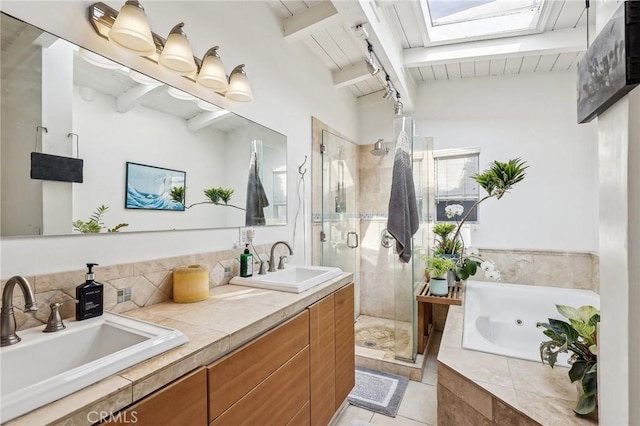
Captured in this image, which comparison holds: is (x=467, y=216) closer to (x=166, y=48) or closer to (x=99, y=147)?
(x=166, y=48)

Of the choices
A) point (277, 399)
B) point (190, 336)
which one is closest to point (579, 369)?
point (277, 399)

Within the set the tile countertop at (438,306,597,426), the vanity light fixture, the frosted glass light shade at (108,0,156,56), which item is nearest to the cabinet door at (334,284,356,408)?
the tile countertop at (438,306,597,426)

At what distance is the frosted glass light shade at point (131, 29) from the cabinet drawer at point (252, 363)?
4.25 ft

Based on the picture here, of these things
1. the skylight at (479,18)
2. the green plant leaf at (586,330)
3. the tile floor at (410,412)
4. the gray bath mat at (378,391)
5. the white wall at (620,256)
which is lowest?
the tile floor at (410,412)

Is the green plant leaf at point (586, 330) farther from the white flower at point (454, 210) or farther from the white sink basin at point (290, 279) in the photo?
the white flower at point (454, 210)

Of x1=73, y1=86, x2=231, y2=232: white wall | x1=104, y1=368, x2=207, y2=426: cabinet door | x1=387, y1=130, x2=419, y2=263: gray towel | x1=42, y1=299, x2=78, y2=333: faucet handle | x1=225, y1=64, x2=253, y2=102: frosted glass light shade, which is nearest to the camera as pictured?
x1=104, y1=368, x2=207, y2=426: cabinet door

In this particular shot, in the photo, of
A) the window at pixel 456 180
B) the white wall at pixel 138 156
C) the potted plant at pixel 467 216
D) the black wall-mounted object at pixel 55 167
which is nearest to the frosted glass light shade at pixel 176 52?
the white wall at pixel 138 156

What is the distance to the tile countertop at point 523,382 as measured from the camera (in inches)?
46.4

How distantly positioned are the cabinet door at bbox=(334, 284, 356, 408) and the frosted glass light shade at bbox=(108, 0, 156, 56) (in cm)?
159

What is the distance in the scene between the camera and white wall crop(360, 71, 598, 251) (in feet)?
9.66

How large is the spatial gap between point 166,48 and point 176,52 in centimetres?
4

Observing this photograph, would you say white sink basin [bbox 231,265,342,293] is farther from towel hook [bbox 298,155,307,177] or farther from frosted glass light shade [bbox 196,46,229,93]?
frosted glass light shade [bbox 196,46,229,93]

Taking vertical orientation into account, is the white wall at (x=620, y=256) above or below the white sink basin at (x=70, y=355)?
above

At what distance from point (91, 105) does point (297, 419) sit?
1.64 metres
